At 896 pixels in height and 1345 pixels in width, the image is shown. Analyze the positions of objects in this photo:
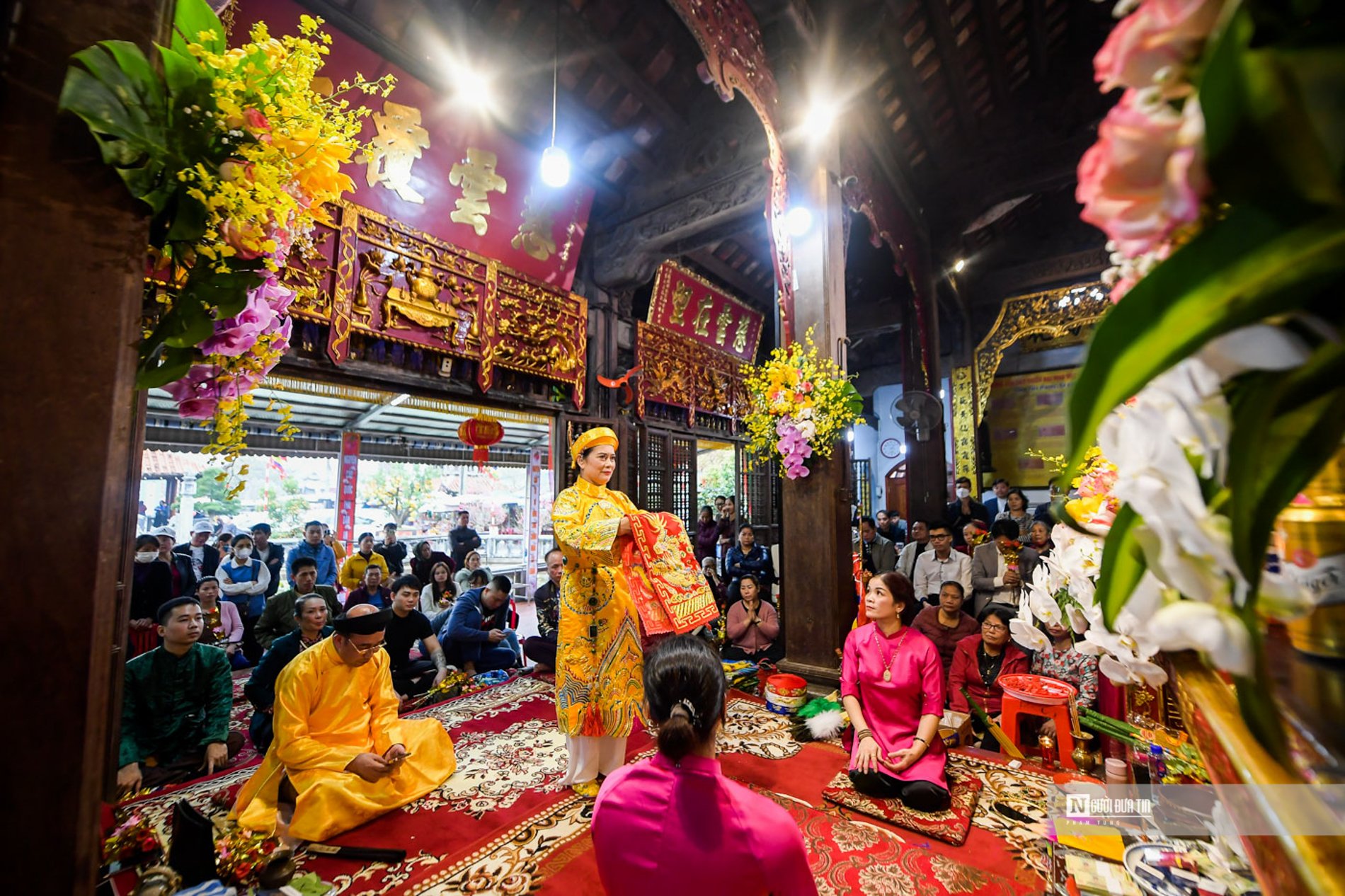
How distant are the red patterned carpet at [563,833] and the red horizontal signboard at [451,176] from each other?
4197 millimetres

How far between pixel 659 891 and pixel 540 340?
16.3 feet

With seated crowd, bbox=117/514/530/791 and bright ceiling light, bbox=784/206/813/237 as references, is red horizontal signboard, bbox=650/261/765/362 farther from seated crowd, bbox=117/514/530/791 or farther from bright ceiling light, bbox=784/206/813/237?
seated crowd, bbox=117/514/530/791

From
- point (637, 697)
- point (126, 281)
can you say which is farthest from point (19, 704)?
point (637, 697)

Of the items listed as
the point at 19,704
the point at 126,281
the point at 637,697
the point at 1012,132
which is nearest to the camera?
the point at 19,704

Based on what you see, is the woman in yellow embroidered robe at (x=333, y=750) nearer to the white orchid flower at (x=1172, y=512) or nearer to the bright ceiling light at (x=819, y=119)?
the white orchid flower at (x=1172, y=512)

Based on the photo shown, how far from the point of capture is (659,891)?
45.3 inches

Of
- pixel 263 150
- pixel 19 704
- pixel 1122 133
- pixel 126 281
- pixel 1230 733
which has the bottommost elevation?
pixel 19 704

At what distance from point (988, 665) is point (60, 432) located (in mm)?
4122

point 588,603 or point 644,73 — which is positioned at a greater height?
point 644,73

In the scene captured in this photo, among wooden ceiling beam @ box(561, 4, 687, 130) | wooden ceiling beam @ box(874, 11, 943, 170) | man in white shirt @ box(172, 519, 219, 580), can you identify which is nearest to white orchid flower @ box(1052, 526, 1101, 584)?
wooden ceiling beam @ box(874, 11, 943, 170)

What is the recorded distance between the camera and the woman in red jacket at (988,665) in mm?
3184

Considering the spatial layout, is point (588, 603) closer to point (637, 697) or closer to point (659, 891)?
point (637, 697)

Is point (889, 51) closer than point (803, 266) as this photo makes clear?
No

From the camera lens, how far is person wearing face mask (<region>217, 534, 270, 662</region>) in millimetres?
5941
